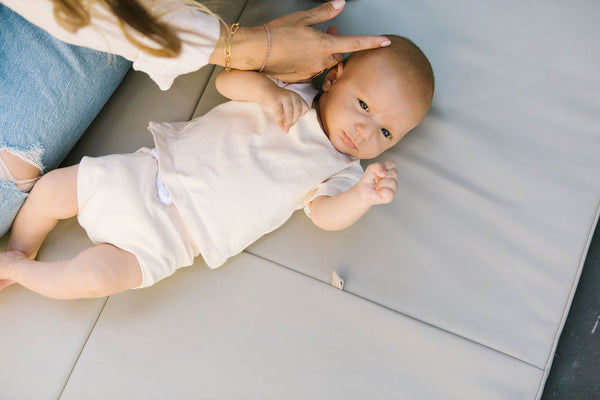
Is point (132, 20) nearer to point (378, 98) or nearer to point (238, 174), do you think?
point (238, 174)

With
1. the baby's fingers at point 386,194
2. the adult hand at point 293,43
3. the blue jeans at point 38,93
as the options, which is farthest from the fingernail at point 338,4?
the blue jeans at point 38,93

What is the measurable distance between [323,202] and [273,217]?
126 millimetres

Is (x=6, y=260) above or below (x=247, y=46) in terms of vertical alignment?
below

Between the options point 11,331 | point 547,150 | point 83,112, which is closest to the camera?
point 11,331

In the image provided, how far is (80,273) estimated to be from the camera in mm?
1082

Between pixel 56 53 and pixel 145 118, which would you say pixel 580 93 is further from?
pixel 56 53

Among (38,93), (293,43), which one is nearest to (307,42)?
(293,43)

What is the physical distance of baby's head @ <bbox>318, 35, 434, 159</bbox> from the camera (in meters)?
1.16

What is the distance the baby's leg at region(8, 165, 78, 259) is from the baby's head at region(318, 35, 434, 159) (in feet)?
2.05

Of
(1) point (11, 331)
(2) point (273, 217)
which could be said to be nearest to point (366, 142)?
(2) point (273, 217)

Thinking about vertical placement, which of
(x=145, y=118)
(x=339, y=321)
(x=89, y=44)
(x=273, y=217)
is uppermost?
(x=89, y=44)

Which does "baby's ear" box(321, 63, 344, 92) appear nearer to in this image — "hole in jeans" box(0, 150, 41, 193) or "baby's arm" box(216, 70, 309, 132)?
"baby's arm" box(216, 70, 309, 132)

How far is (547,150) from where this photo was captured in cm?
139

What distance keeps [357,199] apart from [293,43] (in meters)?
0.39
